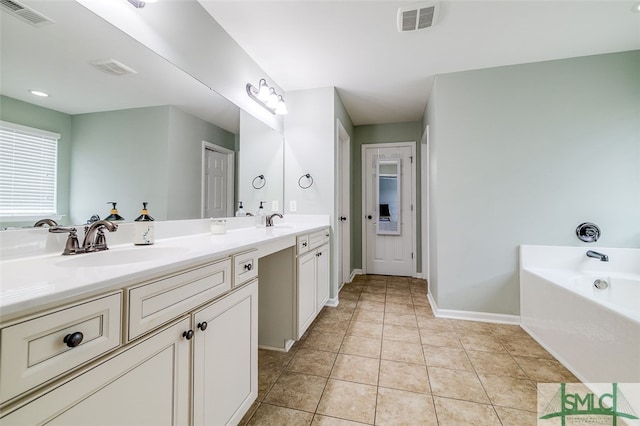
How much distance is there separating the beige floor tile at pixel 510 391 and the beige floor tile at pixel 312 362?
0.94 metres

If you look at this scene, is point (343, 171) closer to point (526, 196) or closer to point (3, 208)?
point (526, 196)

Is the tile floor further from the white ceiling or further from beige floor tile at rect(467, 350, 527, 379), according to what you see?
the white ceiling

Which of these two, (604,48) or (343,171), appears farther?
(343,171)

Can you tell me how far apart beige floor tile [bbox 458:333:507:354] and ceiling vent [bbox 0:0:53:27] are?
2.94 meters

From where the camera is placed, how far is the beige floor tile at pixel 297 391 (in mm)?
1408

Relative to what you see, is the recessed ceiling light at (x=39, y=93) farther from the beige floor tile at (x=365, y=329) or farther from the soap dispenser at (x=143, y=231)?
the beige floor tile at (x=365, y=329)

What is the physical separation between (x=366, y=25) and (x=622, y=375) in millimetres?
2541

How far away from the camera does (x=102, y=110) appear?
1.18 metres

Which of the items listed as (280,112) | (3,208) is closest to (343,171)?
(280,112)

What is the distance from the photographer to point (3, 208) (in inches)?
34.0

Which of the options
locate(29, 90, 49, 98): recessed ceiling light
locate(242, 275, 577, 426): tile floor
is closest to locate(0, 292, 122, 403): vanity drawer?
locate(29, 90, 49, 98): recessed ceiling light

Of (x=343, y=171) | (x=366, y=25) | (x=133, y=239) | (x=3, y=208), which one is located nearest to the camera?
(x=3, y=208)

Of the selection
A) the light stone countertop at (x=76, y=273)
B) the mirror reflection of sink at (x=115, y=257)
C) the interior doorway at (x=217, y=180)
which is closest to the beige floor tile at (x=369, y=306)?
the interior doorway at (x=217, y=180)

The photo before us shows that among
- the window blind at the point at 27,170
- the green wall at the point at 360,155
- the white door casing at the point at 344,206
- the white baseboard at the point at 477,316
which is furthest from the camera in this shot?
the green wall at the point at 360,155
